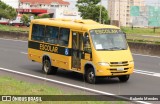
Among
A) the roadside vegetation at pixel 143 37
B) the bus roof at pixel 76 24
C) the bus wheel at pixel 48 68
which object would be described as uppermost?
the bus roof at pixel 76 24

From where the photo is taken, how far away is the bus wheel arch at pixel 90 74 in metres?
16.0

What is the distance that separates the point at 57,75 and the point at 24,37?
1173 inches

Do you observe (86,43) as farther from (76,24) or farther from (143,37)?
(143,37)

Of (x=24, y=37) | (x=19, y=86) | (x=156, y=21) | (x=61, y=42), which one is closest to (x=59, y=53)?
(x=61, y=42)

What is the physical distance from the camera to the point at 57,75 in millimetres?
18594

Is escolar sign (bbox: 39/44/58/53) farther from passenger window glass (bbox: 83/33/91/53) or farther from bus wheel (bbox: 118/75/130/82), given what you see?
bus wheel (bbox: 118/75/130/82)

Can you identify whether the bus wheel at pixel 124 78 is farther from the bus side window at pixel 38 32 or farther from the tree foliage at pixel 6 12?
the tree foliage at pixel 6 12

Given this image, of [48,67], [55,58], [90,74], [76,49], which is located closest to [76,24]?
[76,49]

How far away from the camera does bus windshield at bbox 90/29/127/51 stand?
53.7 feet

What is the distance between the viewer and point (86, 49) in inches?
649

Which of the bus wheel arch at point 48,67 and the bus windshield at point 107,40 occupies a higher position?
the bus windshield at point 107,40

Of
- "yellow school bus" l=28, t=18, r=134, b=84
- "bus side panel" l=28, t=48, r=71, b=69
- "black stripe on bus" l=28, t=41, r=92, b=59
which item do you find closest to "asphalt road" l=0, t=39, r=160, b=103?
"yellow school bus" l=28, t=18, r=134, b=84

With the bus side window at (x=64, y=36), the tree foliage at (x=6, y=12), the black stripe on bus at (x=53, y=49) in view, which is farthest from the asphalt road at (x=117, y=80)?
the tree foliage at (x=6, y=12)

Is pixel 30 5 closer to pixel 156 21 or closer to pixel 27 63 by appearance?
pixel 156 21
